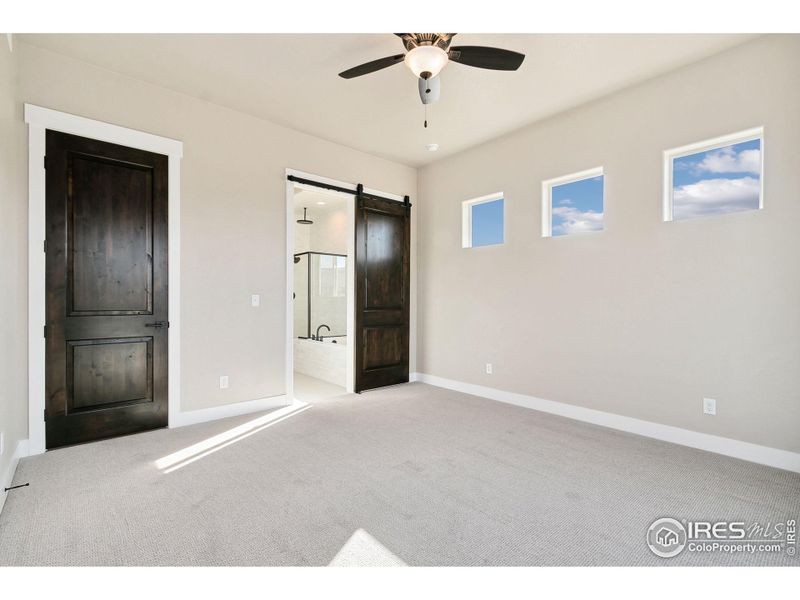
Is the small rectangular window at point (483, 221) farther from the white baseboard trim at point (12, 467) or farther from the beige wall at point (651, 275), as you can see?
the white baseboard trim at point (12, 467)

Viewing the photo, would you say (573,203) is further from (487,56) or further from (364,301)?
(364,301)

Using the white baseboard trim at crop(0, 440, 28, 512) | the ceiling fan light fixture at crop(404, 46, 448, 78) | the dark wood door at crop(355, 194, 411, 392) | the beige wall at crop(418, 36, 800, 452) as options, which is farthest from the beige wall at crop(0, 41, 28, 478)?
the beige wall at crop(418, 36, 800, 452)

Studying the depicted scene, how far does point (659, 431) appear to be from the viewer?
3387 millimetres

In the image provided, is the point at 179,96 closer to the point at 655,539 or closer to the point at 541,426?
the point at 541,426

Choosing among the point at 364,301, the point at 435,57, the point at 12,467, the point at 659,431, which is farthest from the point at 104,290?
the point at 659,431

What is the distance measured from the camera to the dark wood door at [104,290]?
3.06 meters

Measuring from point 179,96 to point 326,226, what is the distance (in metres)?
4.58

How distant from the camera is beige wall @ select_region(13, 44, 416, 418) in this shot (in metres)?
3.32

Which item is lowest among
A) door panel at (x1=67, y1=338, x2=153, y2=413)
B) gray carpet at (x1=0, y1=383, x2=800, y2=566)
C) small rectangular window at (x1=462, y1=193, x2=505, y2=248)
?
gray carpet at (x1=0, y1=383, x2=800, y2=566)

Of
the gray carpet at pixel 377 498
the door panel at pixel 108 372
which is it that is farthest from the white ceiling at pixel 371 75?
the gray carpet at pixel 377 498

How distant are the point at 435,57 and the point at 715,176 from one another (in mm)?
2440

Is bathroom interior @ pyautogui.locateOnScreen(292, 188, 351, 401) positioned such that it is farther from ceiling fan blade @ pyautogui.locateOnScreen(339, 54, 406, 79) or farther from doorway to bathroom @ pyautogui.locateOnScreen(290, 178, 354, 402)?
ceiling fan blade @ pyautogui.locateOnScreen(339, 54, 406, 79)

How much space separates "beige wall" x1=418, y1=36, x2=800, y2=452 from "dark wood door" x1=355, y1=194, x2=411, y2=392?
0.84 m

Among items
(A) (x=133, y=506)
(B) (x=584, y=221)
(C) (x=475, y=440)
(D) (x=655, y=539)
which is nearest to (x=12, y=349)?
(A) (x=133, y=506)
